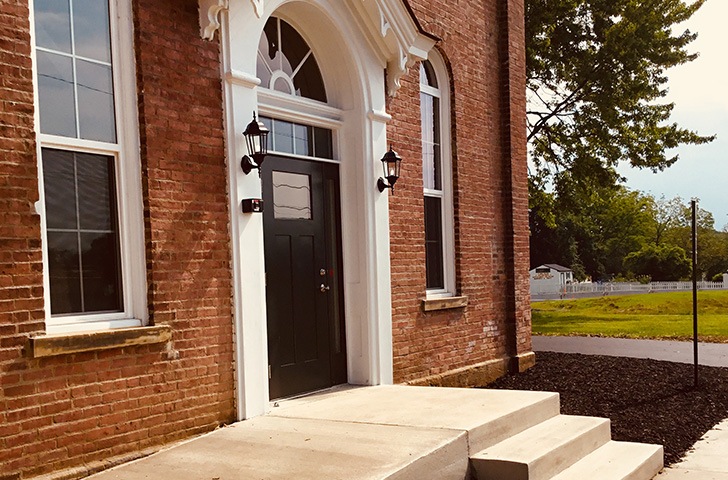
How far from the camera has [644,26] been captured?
2009 centimetres

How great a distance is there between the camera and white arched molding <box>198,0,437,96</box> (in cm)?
751

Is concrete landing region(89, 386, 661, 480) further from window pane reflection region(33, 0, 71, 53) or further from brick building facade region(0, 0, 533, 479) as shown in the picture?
window pane reflection region(33, 0, 71, 53)

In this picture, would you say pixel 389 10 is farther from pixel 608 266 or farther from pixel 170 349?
pixel 608 266

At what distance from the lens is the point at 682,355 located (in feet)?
41.1

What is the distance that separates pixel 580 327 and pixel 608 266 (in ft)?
171

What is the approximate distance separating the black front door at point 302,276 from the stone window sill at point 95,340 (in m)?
1.61

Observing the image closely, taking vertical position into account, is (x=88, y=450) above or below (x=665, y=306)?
above

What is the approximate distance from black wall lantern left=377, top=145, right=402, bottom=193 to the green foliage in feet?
172

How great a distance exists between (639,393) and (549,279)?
4544 centimetres

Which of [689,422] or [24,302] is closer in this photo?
[24,302]

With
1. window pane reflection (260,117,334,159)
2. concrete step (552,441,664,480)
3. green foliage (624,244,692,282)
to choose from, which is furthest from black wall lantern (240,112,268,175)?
green foliage (624,244,692,282)

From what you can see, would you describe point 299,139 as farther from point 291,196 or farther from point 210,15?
point 210,15

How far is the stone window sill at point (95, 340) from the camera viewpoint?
455 centimetres

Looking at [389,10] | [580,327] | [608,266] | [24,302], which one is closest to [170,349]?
[24,302]
